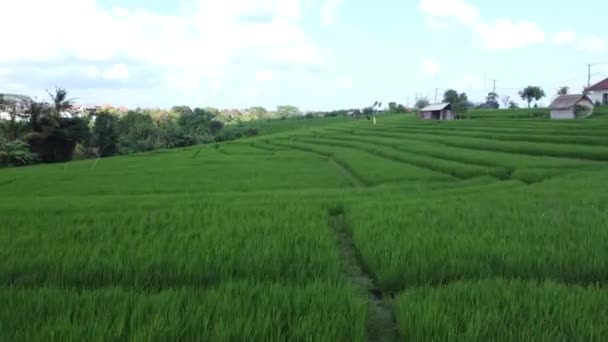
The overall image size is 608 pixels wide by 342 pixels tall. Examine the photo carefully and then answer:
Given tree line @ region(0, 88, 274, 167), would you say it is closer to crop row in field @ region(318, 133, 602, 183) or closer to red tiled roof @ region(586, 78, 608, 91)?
crop row in field @ region(318, 133, 602, 183)

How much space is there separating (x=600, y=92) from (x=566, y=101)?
11.7 meters

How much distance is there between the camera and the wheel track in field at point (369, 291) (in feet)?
8.23

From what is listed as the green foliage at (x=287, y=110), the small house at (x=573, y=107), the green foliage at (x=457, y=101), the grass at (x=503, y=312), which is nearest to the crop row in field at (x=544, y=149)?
the grass at (x=503, y=312)

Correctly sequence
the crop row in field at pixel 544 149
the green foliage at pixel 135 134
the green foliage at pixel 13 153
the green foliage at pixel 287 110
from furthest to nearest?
1. the green foliage at pixel 287 110
2. the green foliage at pixel 135 134
3. the green foliage at pixel 13 153
4. the crop row in field at pixel 544 149

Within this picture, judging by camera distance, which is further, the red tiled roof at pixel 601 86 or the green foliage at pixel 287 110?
the green foliage at pixel 287 110

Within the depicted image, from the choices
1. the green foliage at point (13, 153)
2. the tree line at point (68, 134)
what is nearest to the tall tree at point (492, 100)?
the tree line at point (68, 134)

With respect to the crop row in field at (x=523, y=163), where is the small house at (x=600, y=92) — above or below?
above

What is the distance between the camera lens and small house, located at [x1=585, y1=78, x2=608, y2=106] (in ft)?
139

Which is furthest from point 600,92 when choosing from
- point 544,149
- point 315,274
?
point 315,274

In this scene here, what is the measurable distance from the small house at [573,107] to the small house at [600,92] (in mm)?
9557

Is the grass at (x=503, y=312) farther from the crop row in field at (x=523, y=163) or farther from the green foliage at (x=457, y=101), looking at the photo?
the green foliage at (x=457, y=101)

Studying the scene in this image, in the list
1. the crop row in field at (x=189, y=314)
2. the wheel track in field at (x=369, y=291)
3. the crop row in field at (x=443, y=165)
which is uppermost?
the crop row in field at (x=189, y=314)

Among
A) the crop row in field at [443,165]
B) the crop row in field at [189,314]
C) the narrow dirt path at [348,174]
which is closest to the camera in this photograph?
the crop row in field at [189,314]

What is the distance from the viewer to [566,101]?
1388 inches
